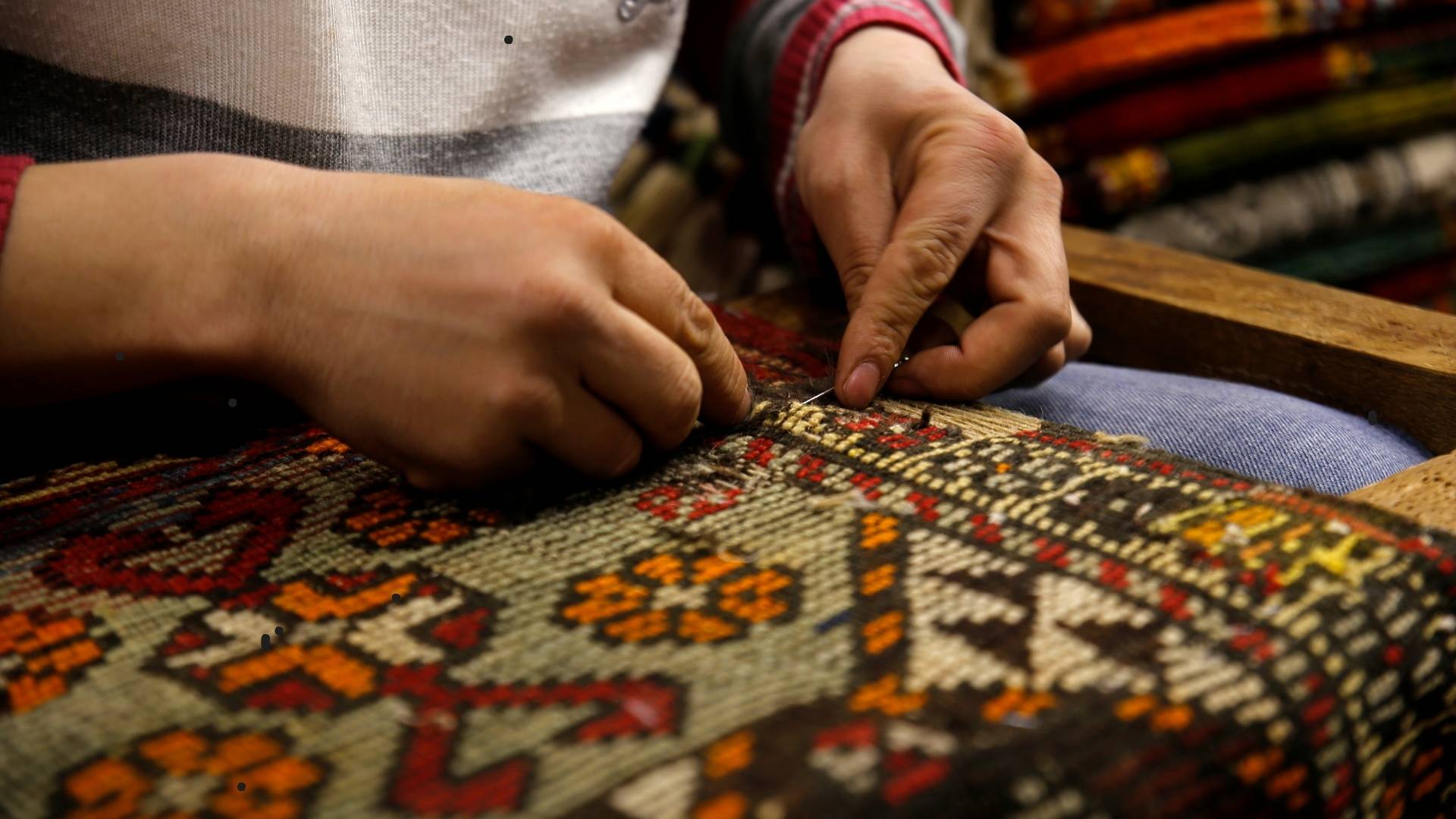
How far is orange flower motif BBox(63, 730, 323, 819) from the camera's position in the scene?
36 centimetres

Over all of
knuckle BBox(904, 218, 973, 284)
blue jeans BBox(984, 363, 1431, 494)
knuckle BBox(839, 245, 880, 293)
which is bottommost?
blue jeans BBox(984, 363, 1431, 494)

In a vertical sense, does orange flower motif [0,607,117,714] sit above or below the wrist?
below

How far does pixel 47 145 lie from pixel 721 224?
1042 mm

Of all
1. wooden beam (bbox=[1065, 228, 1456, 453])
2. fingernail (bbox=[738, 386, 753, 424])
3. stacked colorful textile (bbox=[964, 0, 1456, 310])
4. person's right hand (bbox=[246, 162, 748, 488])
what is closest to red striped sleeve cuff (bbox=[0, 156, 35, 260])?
person's right hand (bbox=[246, 162, 748, 488])

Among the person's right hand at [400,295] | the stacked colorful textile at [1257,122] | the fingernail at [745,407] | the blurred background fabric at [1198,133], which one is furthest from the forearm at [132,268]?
the stacked colorful textile at [1257,122]

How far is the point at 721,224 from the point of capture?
1.66 meters

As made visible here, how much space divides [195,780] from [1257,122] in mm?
1789

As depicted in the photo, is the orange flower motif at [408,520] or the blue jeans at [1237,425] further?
the blue jeans at [1237,425]

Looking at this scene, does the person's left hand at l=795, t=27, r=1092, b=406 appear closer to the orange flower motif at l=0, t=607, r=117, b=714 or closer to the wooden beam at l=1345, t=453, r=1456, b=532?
the wooden beam at l=1345, t=453, r=1456, b=532

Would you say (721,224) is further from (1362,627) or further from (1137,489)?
(1362,627)

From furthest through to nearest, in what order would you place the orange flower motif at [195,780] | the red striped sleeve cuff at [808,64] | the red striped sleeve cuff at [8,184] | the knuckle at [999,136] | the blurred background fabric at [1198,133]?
1. the blurred background fabric at [1198,133]
2. the red striped sleeve cuff at [808,64]
3. the knuckle at [999,136]
4. the red striped sleeve cuff at [8,184]
5. the orange flower motif at [195,780]

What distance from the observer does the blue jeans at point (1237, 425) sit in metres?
0.73

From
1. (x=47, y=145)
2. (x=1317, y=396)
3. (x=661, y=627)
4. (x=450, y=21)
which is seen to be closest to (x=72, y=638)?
(x=661, y=627)

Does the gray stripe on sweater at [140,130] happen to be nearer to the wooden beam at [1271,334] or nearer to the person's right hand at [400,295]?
the person's right hand at [400,295]
